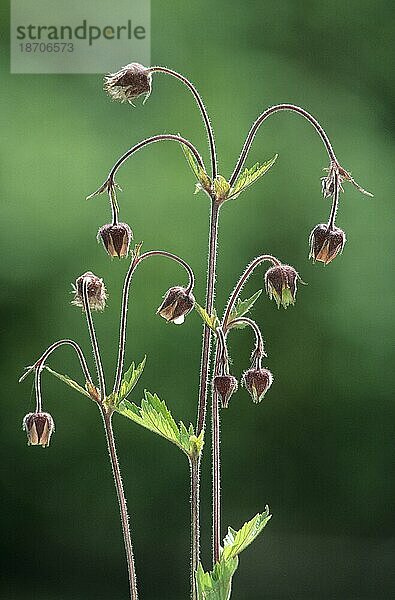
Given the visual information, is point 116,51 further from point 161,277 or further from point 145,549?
point 145,549

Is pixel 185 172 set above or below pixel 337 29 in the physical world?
below

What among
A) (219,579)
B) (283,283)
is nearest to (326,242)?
(283,283)

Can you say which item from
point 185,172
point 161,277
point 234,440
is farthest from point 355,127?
point 234,440

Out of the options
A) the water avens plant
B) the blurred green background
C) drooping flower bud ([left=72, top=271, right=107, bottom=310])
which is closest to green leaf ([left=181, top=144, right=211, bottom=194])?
the water avens plant

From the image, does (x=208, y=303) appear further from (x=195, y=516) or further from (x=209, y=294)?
(x=195, y=516)

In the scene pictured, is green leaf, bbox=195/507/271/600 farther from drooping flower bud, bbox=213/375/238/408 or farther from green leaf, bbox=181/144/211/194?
green leaf, bbox=181/144/211/194

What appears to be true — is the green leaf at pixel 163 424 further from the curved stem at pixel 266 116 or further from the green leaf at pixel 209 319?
the curved stem at pixel 266 116
